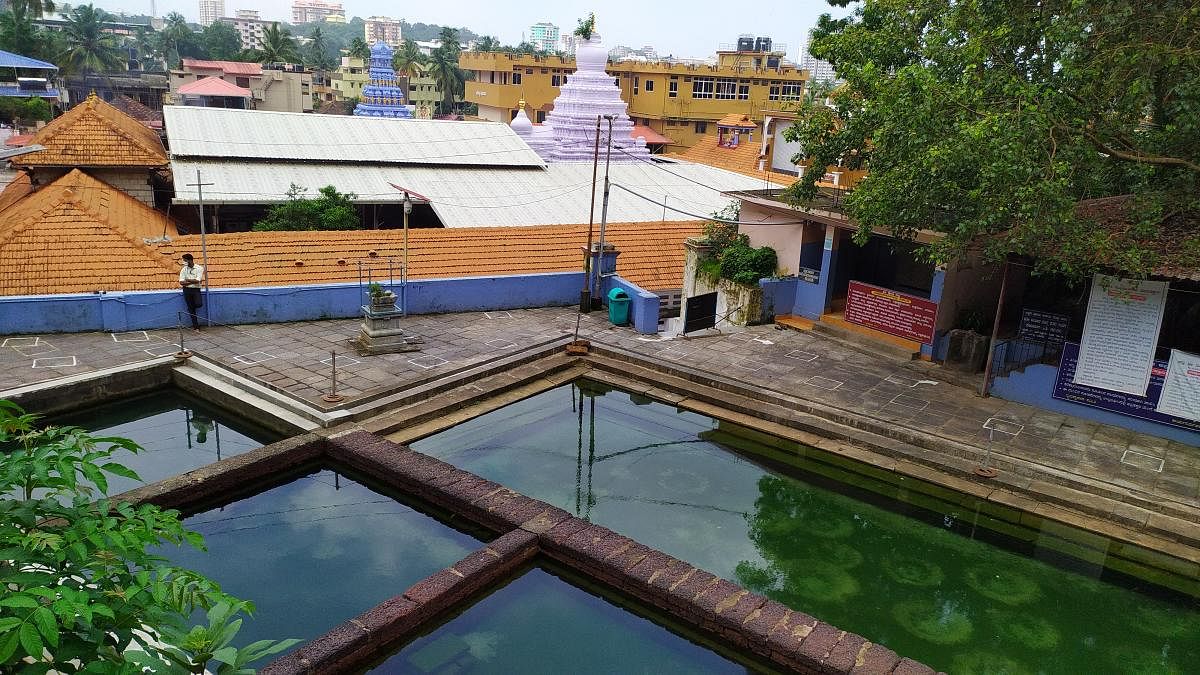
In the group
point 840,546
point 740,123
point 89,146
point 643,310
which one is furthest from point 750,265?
point 740,123

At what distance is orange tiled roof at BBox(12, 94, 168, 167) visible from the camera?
18875 mm


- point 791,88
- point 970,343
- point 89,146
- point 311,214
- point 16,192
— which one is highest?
point 791,88

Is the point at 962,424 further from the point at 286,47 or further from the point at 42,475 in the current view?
the point at 286,47

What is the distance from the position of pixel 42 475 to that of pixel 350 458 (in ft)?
23.8

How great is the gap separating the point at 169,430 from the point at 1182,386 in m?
14.1

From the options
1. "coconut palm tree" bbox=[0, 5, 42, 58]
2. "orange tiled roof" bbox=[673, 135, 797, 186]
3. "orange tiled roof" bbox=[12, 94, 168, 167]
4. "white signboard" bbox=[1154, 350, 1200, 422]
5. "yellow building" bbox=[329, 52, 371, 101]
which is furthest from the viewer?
"yellow building" bbox=[329, 52, 371, 101]

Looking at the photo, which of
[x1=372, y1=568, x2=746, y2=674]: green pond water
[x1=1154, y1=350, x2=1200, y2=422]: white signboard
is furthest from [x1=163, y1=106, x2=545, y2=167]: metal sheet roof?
[x1=1154, y1=350, x2=1200, y2=422]: white signboard

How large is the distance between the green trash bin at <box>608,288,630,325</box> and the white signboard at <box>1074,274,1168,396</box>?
7726 millimetres

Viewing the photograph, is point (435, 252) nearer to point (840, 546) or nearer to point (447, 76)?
point (840, 546)

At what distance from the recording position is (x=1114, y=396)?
11945 millimetres

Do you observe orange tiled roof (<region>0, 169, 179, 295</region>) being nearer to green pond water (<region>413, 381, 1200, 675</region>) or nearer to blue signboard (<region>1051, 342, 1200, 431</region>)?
green pond water (<region>413, 381, 1200, 675</region>)

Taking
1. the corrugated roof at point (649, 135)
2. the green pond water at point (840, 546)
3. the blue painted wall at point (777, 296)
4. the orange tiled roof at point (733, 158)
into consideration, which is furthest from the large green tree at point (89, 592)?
the corrugated roof at point (649, 135)

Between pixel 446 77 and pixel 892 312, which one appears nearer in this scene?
pixel 892 312

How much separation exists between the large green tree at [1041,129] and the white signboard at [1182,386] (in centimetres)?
169
